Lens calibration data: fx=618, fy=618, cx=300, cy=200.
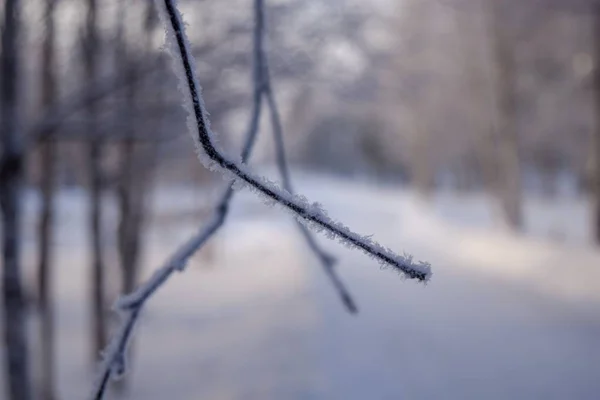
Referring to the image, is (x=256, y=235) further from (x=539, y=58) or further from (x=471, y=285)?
(x=471, y=285)

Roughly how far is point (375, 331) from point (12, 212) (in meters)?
3.68

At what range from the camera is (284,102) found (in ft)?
26.1

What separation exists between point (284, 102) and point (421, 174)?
19.6 m

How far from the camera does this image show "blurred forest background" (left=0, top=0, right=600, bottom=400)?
4.48 metres

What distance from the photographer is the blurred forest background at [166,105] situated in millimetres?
4477

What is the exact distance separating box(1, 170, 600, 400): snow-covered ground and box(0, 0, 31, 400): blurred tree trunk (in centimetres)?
187

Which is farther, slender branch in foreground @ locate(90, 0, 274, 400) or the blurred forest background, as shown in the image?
the blurred forest background

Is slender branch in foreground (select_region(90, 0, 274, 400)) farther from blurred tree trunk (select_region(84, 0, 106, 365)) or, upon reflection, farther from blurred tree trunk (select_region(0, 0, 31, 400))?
blurred tree trunk (select_region(84, 0, 106, 365))

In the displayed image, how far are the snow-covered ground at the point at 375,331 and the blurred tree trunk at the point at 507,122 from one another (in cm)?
220

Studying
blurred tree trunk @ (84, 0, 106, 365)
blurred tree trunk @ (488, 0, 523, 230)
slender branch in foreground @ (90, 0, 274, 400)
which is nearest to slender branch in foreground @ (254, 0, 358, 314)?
slender branch in foreground @ (90, 0, 274, 400)

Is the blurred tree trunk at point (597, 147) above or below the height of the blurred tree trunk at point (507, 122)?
below

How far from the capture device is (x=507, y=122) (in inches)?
614

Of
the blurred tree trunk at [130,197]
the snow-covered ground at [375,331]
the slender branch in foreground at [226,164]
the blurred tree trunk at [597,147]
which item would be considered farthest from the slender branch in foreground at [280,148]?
the blurred tree trunk at [597,147]

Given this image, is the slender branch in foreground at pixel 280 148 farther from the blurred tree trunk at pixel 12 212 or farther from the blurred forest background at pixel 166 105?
the blurred tree trunk at pixel 12 212
